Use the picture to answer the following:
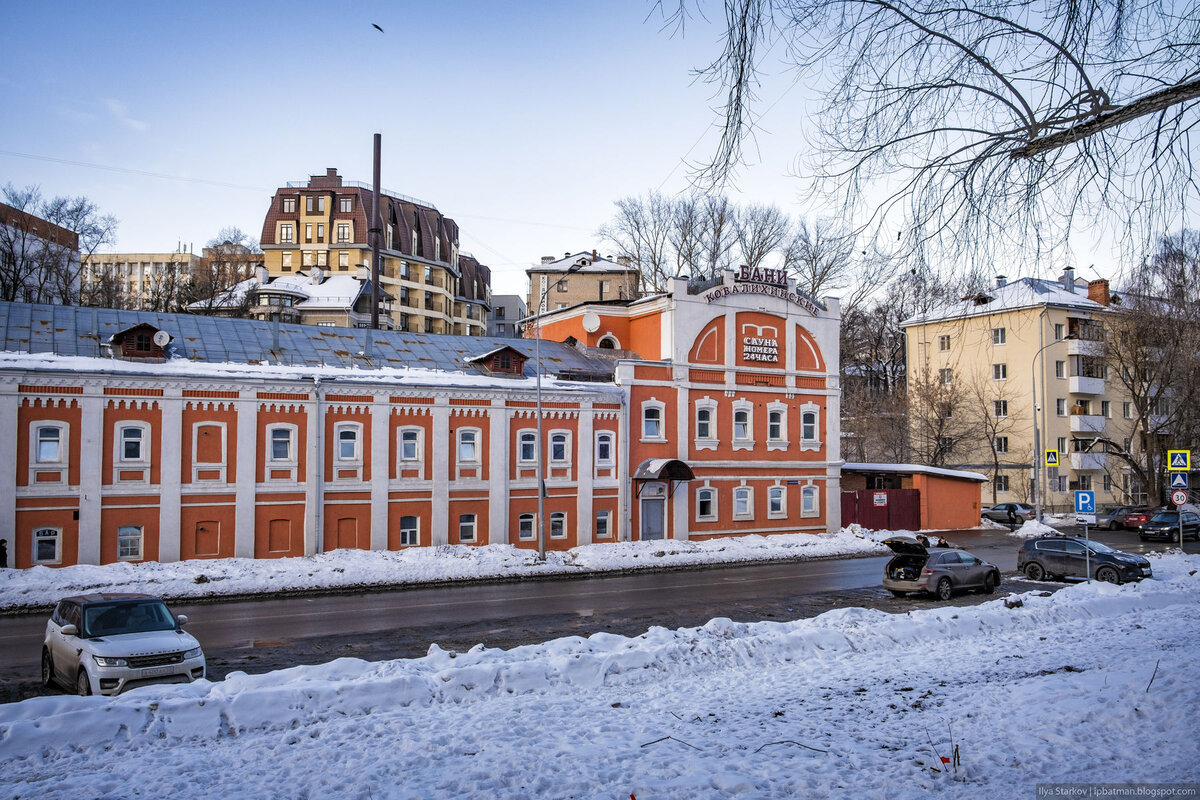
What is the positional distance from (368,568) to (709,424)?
1741cm

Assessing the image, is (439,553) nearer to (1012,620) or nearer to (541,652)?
(541,652)

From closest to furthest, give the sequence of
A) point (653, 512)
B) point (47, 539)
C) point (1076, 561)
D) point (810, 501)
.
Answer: point (47, 539)
point (1076, 561)
point (653, 512)
point (810, 501)

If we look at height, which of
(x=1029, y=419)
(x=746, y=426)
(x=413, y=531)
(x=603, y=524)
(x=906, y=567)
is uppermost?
(x=1029, y=419)

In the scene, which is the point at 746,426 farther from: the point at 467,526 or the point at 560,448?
the point at 467,526

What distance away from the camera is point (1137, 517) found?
148 feet

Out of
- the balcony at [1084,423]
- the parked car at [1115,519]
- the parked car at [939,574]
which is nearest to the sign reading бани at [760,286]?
the parked car at [939,574]

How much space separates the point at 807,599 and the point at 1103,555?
384 inches

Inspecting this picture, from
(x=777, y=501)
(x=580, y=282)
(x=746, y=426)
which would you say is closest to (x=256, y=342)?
(x=746, y=426)

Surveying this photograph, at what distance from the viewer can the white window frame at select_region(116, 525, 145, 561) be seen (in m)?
25.5

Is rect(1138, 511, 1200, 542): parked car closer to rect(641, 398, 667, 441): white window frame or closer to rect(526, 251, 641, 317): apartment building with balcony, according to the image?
rect(641, 398, 667, 441): white window frame

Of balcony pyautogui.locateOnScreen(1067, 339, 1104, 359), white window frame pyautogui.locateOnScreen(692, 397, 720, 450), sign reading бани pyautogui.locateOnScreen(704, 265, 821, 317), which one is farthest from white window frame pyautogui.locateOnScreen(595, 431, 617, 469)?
balcony pyautogui.locateOnScreen(1067, 339, 1104, 359)

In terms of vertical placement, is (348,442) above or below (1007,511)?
above

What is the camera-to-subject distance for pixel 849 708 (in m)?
9.59

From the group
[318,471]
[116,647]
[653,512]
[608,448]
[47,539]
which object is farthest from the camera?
[653,512]
